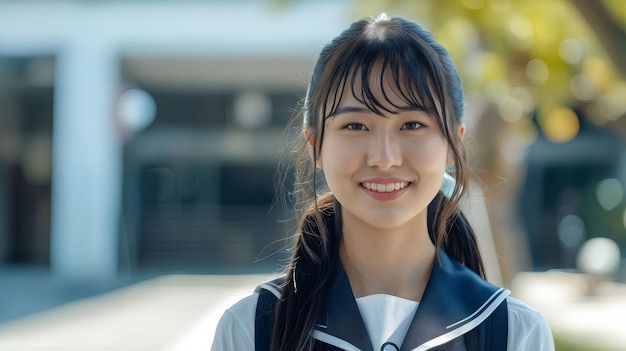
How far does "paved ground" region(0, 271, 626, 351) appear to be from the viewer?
7.83 meters

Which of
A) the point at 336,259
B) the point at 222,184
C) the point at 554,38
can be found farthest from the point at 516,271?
the point at 222,184

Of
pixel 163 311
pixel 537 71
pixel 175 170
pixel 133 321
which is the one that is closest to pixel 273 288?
pixel 537 71

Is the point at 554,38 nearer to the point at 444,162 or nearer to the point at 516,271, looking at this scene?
the point at 516,271

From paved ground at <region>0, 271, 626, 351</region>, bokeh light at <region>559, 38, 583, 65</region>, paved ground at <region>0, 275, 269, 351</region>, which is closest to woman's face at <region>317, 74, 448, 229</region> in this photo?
bokeh light at <region>559, 38, 583, 65</region>

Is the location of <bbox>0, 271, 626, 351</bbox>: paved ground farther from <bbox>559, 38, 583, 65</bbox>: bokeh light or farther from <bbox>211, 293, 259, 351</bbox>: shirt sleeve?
<bbox>211, 293, 259, 351</bbox>: shirt sleeve

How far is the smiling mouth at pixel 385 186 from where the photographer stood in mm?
1577

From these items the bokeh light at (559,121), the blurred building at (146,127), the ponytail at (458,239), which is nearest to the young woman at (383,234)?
the ponytail at (458,239)

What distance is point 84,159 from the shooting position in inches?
571

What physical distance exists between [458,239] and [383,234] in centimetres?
26

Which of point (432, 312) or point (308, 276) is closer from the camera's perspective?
point (432, 312)

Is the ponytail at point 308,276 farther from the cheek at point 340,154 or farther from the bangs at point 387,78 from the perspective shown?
the bangs at point 387,78

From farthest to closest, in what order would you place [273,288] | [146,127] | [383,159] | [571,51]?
[146,127]
[571,51]
[273,288]
[383,159]

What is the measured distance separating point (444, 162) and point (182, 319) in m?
8.07

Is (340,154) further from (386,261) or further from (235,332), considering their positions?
(235,332)
